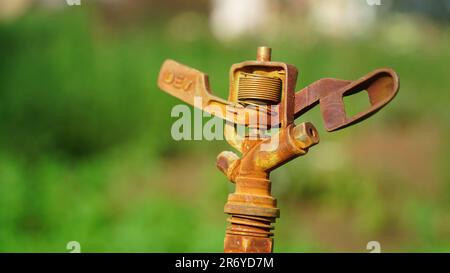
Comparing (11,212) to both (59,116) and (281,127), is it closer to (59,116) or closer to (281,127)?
(59,116)

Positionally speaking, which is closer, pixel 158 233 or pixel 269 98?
pixel 269 98

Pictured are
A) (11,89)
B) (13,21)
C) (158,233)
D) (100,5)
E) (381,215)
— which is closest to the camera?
(158,233)

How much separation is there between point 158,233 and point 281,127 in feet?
4.78

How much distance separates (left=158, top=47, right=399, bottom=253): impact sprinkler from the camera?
3.95 feet

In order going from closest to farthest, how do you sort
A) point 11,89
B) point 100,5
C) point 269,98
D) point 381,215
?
point 269,98 → point 381,215 → point 11,89 → point 100,5

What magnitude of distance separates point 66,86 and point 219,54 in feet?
1.72

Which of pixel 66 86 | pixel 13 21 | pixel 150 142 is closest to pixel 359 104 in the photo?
pixel 150 142

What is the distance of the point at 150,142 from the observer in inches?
118

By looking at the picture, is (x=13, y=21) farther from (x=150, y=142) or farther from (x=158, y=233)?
(x=158, y=233)

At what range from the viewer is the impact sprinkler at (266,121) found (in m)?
1.20

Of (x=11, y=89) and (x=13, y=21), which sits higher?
(x=13, y=21)

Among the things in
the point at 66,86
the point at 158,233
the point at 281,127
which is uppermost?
the point at 66,86

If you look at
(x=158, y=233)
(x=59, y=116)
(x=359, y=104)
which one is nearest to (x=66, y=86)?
(x=59, y=116)

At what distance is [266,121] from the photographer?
48.5 inches
